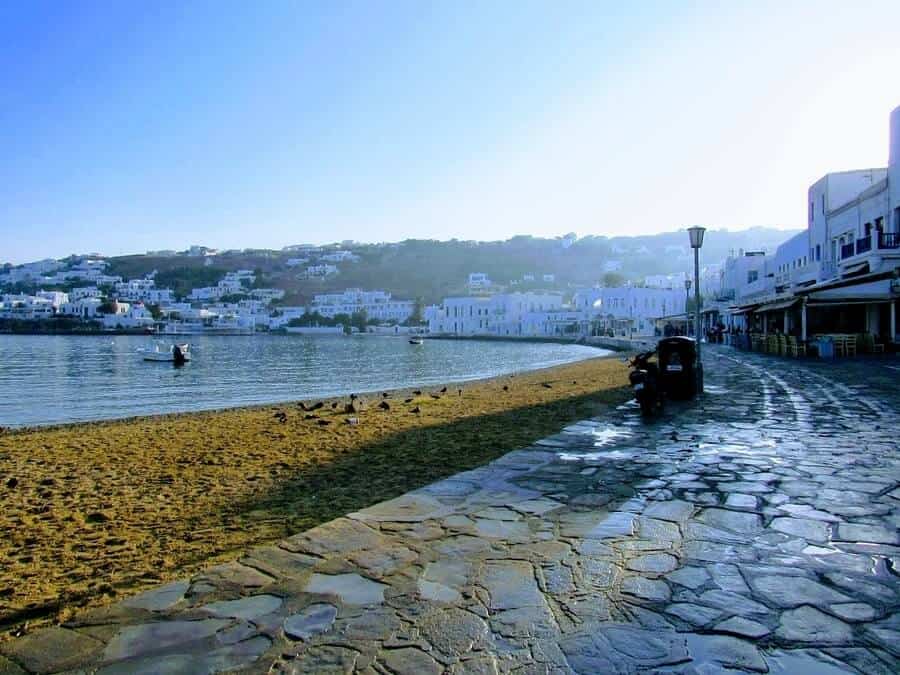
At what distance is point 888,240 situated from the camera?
2375 centimetres

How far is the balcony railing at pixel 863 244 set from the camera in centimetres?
2491

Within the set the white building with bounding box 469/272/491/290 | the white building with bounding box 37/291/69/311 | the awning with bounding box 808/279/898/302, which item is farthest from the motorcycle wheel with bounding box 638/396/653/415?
the white building with bounding box 37/291/69/311

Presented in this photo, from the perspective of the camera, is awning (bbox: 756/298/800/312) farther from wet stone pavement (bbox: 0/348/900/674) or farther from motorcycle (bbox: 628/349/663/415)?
wet stone pavement (bbox: 0/348/900/674)

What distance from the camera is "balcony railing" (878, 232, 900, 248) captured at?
23500 millimetres

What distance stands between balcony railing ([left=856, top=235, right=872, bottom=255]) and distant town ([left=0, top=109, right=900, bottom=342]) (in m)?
0.08

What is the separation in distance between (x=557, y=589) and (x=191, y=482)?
4622 millimetres

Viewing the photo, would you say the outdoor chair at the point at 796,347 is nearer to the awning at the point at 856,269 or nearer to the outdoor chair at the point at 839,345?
the outdoor chair at the point at 839,345

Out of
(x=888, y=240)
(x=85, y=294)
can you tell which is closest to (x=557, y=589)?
(x=888, y=240)

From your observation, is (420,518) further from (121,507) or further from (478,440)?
(478,440)

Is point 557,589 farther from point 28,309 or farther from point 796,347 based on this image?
point 28,309

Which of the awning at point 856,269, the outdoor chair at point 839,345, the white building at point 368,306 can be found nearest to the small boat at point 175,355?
the outdoor chair at point 839,345

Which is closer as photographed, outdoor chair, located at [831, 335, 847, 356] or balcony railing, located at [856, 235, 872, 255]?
outdoor chair, located at [831, 335, 847, 356]

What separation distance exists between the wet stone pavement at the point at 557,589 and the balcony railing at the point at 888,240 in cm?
2285

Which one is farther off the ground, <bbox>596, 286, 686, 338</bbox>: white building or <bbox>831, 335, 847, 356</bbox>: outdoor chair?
<bbox>596, 286, 686, 338</bbox>: white building
